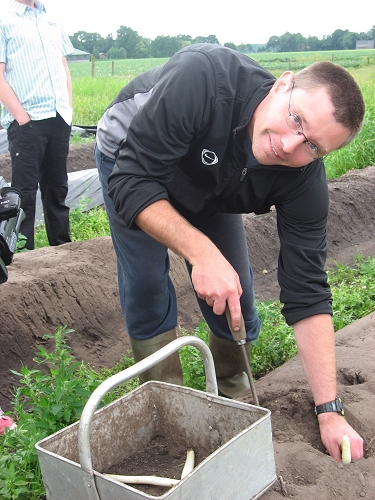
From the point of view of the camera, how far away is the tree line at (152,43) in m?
53.0

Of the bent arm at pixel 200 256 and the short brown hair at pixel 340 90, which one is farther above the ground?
the short brown hair at pixel 340 90

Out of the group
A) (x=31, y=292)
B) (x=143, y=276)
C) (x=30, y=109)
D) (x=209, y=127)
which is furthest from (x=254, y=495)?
(x=30, y=109)

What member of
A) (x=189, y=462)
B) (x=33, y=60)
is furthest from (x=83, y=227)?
(x=189, y=462)

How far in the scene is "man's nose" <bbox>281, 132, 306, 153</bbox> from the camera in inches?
79.6

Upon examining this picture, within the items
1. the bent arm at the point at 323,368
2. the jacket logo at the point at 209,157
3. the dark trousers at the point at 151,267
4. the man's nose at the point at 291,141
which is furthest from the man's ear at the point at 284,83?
the bent arm at the point at 323,368

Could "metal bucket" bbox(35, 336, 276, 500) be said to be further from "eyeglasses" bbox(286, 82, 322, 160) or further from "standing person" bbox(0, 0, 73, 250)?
"standing person" bbox(0, 0, 73, 250)

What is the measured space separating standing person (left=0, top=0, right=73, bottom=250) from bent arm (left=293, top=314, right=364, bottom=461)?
3.00 metres

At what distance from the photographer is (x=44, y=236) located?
562 centimetres

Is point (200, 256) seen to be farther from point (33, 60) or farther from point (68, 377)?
point (33, 60)

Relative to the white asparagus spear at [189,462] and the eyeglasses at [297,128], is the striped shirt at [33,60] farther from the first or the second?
the white asparagus spear at [189,462]

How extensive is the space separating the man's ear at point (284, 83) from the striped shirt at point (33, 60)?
2.95m

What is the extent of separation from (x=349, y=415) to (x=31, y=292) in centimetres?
232

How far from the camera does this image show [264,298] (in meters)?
4.95

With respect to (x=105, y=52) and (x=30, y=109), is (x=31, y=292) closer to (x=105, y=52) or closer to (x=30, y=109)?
(x=30, y=109)
